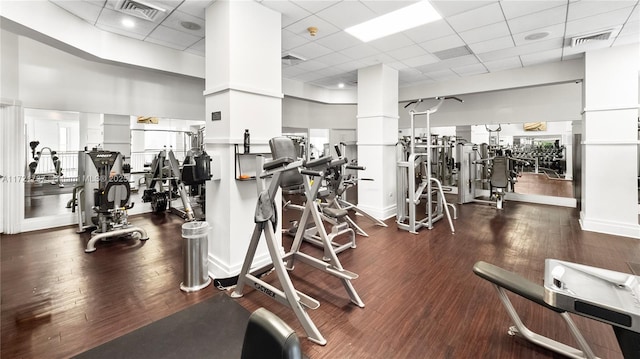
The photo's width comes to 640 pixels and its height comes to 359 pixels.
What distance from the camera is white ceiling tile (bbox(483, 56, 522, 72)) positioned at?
5.54m

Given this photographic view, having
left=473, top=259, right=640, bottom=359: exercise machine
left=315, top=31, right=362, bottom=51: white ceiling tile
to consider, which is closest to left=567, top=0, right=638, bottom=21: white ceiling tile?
left=315, top=31, right=362, bottom=51: white ceiling tile

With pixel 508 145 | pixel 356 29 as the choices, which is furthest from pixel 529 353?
pixel 508 145

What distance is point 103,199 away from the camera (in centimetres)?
425

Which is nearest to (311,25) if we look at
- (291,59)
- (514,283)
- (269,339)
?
(291,59)

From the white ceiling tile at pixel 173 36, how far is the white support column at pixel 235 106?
1.27m

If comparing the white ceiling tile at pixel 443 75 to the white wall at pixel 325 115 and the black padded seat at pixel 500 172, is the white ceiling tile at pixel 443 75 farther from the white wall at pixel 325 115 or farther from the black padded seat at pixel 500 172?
the white wall at pixel 325 115

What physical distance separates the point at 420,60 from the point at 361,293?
4.66 metres

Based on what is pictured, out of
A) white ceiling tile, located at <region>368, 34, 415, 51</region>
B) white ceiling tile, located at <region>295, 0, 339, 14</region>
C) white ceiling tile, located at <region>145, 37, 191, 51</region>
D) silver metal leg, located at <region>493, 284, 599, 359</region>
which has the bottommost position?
silver metal leg, located at <region>493, 284, 599, 359</region>

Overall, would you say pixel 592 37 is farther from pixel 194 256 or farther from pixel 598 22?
pixel 194 256

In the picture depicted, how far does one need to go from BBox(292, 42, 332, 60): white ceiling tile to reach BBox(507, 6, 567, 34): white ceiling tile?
2779 millimetres

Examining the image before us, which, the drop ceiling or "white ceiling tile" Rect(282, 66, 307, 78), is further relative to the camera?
"white ceiling tile" Rect(282, 66, 307, 78)

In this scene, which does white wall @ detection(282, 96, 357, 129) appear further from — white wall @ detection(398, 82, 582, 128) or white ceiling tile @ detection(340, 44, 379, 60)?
white ceiling tile @ detection(340, 44, 379, 60)

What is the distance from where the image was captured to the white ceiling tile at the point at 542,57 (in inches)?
203

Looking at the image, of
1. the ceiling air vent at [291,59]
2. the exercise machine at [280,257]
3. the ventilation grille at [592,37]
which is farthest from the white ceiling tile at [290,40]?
the ventilation grille at [592,37]
